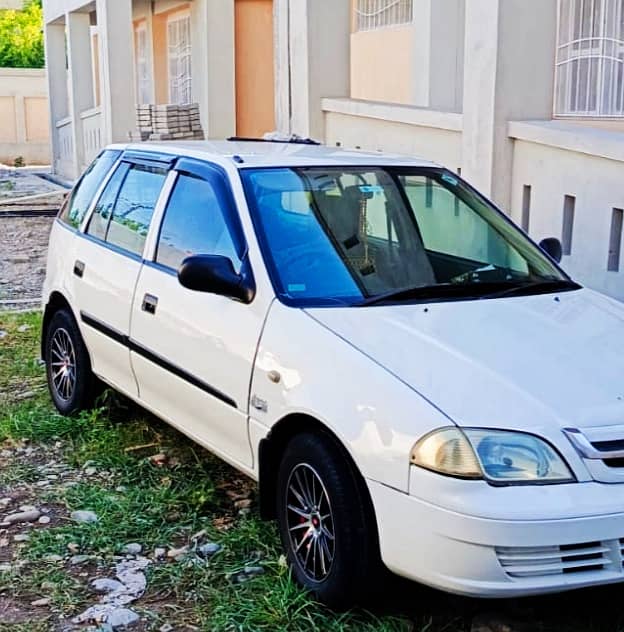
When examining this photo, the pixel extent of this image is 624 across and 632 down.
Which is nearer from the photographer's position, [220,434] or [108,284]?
[220,434]

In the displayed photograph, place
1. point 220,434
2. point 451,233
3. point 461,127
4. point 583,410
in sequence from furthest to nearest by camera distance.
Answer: point 461,127 < point 451,233 < point 220,434 < point 583,410

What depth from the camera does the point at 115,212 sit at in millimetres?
5949

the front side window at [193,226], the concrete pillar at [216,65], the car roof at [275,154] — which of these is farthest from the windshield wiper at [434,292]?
the concrete pillar at [216,65]

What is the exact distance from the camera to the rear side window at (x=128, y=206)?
554cm

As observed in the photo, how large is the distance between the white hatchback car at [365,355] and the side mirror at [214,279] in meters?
0.01

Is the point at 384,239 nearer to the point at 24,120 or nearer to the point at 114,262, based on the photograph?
the point at 114,262

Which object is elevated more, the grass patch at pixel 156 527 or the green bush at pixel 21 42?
the green bush at pixel 21 42

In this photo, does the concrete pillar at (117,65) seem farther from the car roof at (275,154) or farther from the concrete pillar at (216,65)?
the car roof at (275,154)

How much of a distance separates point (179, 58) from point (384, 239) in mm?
14331

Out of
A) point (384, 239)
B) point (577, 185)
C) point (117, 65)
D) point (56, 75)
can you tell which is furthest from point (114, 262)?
point (56, 75)

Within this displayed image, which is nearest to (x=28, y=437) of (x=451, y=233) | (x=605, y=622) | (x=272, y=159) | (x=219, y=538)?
(x=219, y=538)

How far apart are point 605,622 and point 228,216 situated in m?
2.35

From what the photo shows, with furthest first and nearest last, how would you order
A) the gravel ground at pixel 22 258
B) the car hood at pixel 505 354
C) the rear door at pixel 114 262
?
the gravel ground at pixel 22 258
the rear door at pixel 114 262
the car hood at pixel 505 354

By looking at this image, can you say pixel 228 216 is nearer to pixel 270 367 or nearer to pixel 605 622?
pixel 270 367
